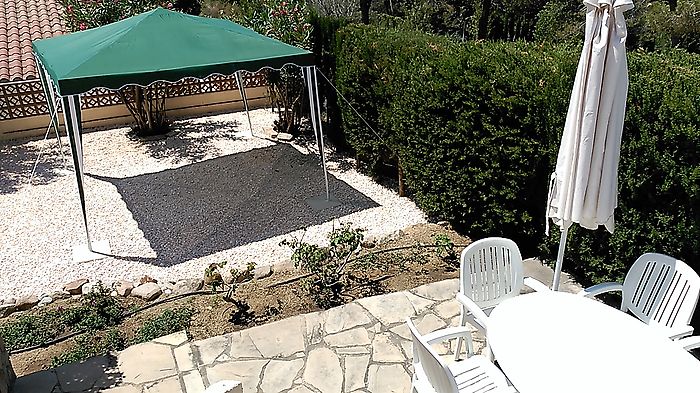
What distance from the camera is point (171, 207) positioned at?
7.75 metres

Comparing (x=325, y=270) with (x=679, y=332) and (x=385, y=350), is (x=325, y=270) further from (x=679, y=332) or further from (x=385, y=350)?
(x=679, y=332)

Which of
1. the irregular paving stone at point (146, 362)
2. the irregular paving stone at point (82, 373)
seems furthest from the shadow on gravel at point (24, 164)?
the irregular paving stone at point (146, 362)

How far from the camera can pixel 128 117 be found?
1188cm

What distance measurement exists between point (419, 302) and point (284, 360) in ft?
4.48

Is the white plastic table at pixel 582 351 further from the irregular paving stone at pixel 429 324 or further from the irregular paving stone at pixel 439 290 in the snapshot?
the irregular paving stone at pixel 439 290

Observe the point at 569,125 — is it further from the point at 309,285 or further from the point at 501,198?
the point at 309,285

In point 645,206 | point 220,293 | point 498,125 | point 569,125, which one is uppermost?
point 569,125

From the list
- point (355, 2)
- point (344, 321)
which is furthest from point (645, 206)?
point (355, 2)

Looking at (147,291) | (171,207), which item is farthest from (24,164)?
(147,291)

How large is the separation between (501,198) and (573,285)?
46.0 inches

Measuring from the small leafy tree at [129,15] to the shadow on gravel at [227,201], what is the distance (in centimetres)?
234

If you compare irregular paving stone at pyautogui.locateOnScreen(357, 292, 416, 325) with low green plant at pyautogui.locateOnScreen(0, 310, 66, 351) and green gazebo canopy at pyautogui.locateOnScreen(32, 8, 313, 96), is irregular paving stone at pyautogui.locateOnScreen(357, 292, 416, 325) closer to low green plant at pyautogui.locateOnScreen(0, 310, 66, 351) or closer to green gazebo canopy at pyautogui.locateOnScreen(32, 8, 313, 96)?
low green plant at pyautogui.locateOnScreen(0, 310, 66, 351)

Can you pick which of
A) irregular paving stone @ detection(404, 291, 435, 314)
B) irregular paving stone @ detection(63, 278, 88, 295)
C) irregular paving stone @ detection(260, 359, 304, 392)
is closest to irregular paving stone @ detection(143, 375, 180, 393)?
irregular paving stone @ detection(260, 359, 304, 392)

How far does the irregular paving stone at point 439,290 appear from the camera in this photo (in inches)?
191
